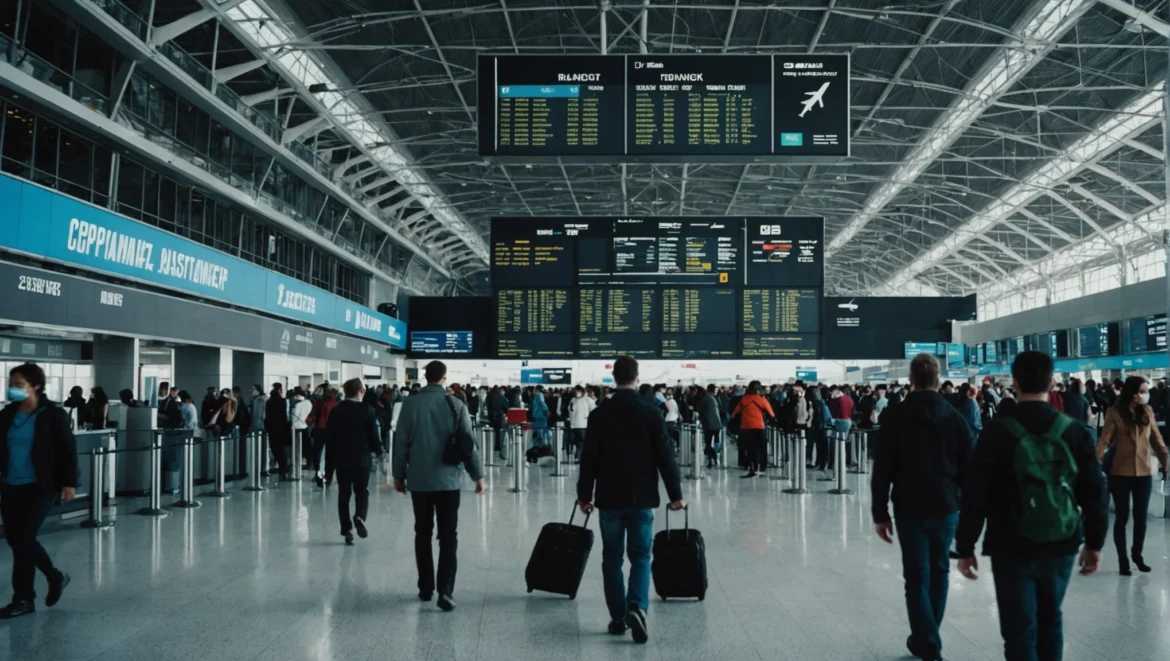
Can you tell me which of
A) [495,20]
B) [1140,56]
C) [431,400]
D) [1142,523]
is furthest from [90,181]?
[1140,56]

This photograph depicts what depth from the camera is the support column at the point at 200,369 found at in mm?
24078

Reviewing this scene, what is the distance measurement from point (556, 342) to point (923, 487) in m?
18.7

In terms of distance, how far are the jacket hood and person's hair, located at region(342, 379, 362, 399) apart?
5645mm

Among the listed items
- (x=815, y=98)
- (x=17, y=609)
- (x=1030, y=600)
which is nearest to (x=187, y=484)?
(x=17, y=609)

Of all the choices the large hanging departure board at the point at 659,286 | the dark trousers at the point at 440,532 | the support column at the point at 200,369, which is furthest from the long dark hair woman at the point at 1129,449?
the support column at the point at 200,369

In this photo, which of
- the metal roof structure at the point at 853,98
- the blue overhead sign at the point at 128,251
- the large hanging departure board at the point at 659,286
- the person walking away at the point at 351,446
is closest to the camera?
the person walking away at the point at 351,446

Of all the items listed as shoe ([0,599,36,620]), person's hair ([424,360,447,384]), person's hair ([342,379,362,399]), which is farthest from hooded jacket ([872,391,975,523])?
person's hair ([342,379,362,399])

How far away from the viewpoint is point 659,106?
1231cm

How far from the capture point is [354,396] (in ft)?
31.8

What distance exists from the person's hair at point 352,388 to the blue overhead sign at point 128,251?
18.8 ft

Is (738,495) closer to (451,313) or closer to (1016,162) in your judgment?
(451,313)

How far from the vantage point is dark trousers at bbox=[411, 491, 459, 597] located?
21.5 ft

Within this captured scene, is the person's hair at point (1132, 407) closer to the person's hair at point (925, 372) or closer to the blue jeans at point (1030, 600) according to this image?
the person's hair at point (925, 372)

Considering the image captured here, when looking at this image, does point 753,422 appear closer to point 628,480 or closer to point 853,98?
point 628,480
